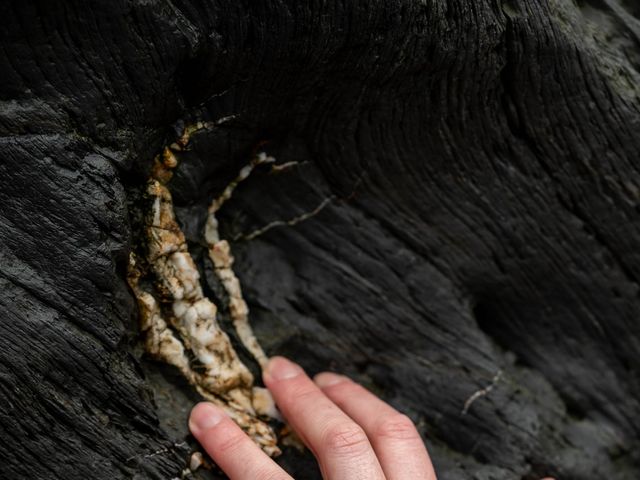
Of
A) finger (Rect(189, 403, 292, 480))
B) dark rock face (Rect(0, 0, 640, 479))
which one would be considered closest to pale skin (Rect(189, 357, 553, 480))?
finger (Rect(189, 403, 292, 480))

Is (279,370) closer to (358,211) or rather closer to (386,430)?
(386,430)

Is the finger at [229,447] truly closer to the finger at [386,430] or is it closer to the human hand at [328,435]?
the human hand at [328,435]

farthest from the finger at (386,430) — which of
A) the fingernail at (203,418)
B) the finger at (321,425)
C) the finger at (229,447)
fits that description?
the fingernail at (203,418)

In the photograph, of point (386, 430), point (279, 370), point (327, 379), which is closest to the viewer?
point (386, 430)

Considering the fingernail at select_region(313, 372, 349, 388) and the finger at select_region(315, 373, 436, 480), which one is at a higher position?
the finger at select_region(315, 373, 436, 480)

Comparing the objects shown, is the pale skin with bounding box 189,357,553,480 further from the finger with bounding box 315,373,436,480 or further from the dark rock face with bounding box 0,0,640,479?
the dark rock face with bounding box 0,0,640,479

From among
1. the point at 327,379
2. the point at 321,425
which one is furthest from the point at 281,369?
the point at 321,425

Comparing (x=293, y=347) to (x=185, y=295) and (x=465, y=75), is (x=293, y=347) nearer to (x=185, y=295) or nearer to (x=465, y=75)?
(x=185, y=295)
